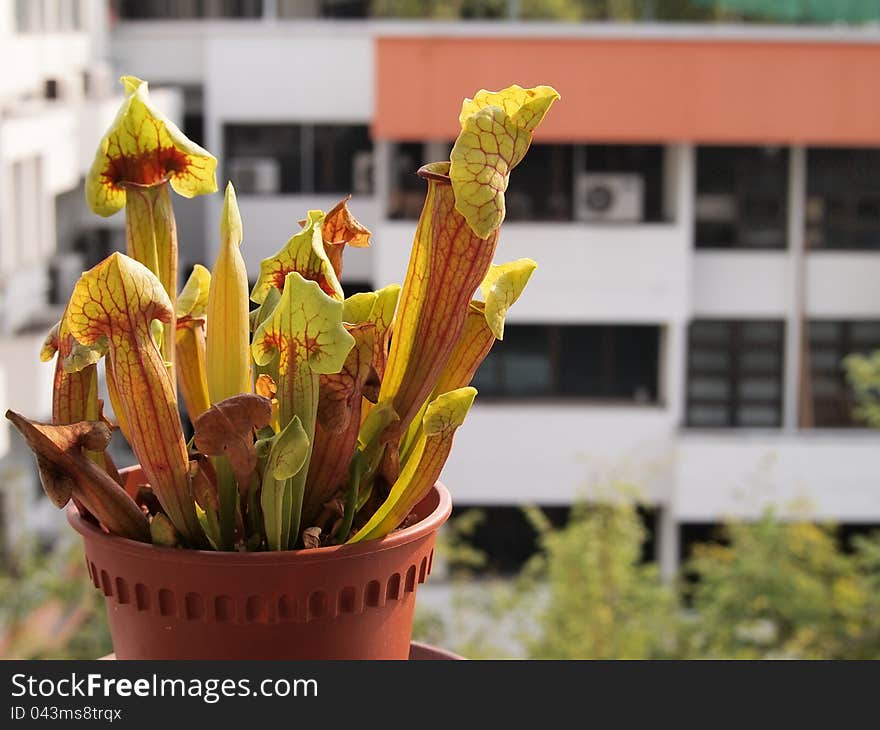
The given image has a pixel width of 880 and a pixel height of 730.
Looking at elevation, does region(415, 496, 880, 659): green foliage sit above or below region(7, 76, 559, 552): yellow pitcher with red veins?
below

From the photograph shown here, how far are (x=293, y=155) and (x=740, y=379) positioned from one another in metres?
2.80

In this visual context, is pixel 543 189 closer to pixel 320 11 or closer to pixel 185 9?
pixel 320 11

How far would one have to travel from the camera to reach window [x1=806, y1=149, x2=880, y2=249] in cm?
688

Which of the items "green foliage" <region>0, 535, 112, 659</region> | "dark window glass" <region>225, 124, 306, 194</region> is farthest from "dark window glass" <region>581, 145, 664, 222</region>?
"green foliage" <region>0, 535, 112, 659</region>

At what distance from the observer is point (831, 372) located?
7.02 m

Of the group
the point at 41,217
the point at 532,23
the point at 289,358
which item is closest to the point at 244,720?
the point at 289,358

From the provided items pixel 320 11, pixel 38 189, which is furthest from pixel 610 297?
pixel 38 189

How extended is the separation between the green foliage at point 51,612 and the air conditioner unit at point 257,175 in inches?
123

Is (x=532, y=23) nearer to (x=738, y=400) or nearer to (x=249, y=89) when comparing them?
(x=249, y=89)

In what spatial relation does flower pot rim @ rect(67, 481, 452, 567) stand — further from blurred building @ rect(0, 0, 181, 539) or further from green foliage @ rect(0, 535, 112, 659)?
blurred building @ rect(0, 0, 181, 539)

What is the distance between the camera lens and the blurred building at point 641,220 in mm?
6305

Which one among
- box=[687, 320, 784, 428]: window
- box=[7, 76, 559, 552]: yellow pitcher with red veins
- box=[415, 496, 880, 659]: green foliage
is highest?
box=[7, 76, 559, 552]: yellow pitcher with red veins

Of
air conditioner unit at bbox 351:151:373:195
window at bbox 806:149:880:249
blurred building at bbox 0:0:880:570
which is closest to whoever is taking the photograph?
blurred building at bbox 0:0:880:570

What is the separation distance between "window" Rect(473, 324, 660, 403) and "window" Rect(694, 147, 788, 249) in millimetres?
641
